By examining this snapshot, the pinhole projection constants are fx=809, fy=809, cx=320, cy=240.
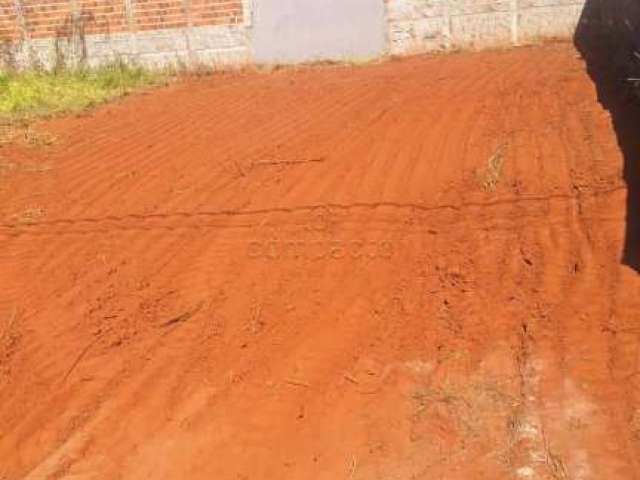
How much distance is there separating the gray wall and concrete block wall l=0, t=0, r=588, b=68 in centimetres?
2

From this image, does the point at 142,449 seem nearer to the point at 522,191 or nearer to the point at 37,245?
the point at 37,245

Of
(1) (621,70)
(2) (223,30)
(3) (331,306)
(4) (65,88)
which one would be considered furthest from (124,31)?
(3) (331,306)

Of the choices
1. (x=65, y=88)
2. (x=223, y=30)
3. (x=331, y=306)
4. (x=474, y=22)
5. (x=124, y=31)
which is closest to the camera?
(x=331, y=306)

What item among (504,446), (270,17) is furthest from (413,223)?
(270,17)

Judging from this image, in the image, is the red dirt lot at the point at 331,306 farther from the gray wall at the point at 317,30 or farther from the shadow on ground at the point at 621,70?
the gray wall at the point at 317,30

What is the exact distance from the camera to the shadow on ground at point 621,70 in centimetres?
577

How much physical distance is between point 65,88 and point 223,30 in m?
3.19

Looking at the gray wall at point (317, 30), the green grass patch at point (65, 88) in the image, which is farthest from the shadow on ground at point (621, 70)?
the green grass patch at point (65, 88)

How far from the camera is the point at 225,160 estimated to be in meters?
8.26

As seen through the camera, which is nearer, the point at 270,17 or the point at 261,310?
the point at 261,310

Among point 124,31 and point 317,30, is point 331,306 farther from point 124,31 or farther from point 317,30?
point 124,31

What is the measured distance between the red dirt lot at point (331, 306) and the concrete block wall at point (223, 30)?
19.9 feet

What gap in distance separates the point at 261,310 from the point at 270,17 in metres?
10.5

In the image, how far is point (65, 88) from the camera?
1316 cm
